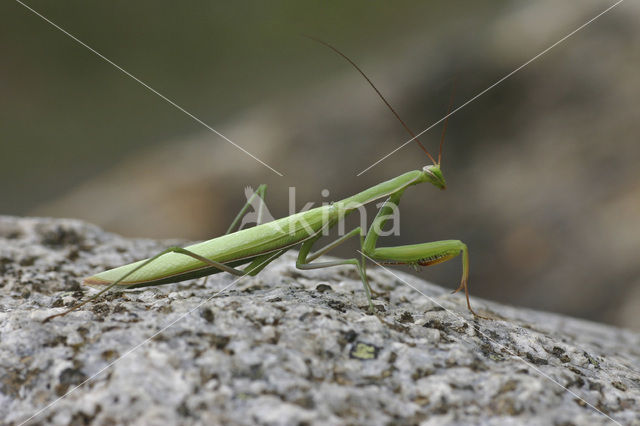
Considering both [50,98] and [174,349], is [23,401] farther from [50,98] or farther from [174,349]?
[50,98]

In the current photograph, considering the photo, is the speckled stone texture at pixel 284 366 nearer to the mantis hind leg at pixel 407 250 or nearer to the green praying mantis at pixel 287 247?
the green praying mantis at pixel 287 247

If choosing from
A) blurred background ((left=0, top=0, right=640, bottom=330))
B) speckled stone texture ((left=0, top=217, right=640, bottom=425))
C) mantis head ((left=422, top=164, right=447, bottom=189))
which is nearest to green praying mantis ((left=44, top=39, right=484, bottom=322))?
mantis head ((left=422, top=164, right=447, bottom=189))

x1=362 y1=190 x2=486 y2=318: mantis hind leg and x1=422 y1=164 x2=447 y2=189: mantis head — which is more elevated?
x1=422 y1=164 x2=447 y2=189: mantis head

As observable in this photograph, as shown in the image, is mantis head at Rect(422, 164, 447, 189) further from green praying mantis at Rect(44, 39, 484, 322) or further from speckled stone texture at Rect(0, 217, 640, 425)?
speckled stone texture at Rect(0, 217, 640, 425)

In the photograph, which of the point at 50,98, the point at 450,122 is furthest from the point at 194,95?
the point at 450,122

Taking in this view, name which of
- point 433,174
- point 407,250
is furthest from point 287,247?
point 433,174

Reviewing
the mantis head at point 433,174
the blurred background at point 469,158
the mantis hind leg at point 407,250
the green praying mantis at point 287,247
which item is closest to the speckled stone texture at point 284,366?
the green praying mantis at point 287,247
